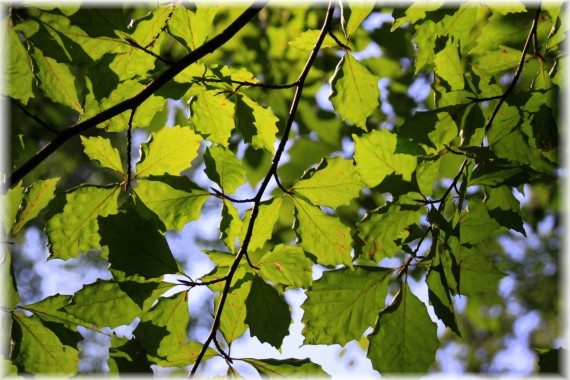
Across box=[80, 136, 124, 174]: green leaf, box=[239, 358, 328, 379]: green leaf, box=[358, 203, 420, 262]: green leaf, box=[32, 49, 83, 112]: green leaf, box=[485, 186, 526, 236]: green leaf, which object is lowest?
box=[239, 358, 328, 379]: green leaf

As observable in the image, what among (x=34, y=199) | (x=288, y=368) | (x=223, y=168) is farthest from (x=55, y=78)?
(x=288, y=368)

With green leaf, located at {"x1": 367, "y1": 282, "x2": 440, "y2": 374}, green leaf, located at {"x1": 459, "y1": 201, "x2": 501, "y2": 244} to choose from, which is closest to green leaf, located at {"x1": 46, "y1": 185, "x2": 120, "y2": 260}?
green leaf, located at {"x1": 367, "y1": 282, "x2": 440, "y2": 374}

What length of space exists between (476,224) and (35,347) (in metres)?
0.85

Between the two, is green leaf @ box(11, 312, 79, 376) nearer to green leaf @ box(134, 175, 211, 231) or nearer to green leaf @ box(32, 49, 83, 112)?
green leaf @ box(134, 175, 211, 231)

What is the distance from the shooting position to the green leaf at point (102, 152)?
120 centimetres

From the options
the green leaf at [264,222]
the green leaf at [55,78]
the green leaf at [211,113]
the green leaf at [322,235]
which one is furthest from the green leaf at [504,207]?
the green leaf at [55,78]

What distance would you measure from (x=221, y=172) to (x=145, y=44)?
0.28 meters

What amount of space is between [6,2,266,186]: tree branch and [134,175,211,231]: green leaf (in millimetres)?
172

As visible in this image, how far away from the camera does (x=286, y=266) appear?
1103mm

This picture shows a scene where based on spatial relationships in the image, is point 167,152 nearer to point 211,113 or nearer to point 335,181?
point 211,113

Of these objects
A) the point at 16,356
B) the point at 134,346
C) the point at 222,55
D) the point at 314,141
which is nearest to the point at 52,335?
the point at 16,356

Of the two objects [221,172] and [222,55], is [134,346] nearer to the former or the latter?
[221,172]

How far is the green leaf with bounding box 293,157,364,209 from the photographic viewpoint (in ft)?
3.70

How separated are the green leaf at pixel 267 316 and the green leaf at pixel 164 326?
12 cm
